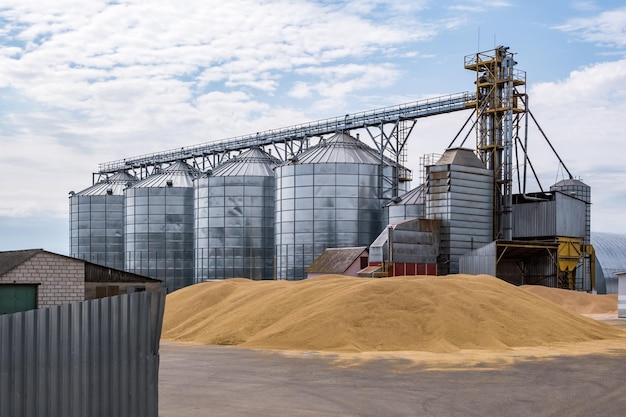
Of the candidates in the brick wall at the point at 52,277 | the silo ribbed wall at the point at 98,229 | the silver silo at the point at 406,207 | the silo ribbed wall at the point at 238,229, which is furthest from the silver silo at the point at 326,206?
the brick wall at the point at 52,277

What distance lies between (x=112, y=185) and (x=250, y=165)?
25485 millimetres

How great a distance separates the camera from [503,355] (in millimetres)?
22609

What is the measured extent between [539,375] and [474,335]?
6.52 metres

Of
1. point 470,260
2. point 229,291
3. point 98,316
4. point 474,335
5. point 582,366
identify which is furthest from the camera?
point 470,260

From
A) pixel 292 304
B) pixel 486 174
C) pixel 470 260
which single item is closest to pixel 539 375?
pixel 292 304

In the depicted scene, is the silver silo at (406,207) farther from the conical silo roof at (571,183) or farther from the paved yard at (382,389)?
the paved yard at (382,389)

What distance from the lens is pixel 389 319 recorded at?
26094 mm

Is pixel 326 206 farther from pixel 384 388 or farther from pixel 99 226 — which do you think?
pixel 384 388

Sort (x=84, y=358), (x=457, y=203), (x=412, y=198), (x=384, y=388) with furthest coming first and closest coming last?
(x=412, y=198) → (x=457, y=203) → (x=384, y=388) → (x=84, y=358)

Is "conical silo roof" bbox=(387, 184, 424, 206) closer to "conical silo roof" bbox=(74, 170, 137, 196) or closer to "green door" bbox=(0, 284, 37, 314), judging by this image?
"green door" bbox=(0, 284, 37, 314)

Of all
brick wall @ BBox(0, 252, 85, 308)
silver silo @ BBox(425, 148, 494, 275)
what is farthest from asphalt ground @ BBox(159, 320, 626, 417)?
silver silo @ BBox(425, 148, 494, 275)

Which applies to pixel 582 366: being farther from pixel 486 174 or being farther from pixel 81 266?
pixel 486 174

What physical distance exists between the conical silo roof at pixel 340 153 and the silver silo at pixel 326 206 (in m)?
0.09

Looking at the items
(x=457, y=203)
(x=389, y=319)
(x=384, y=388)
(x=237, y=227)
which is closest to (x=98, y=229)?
(x=237, y=227)
